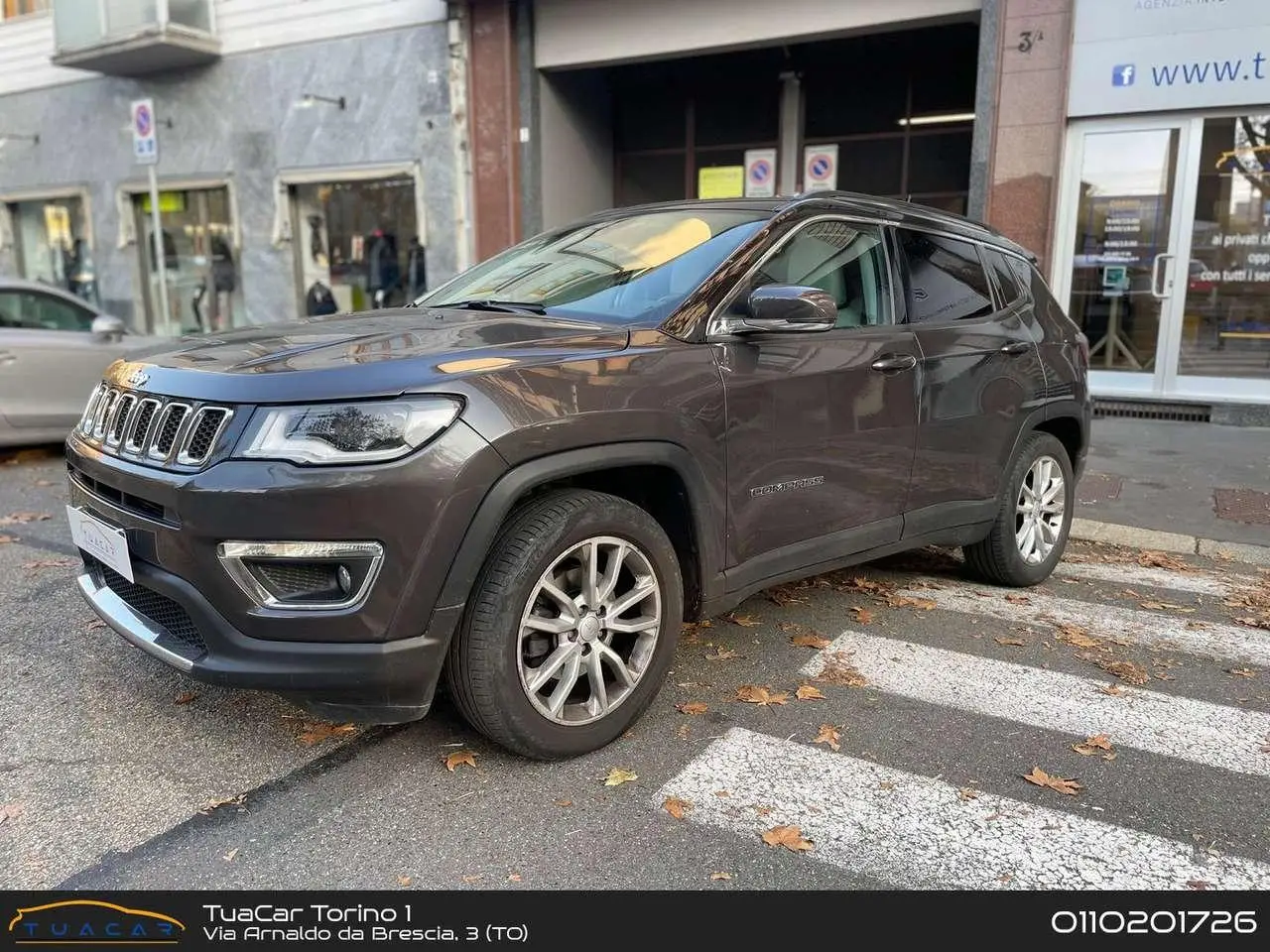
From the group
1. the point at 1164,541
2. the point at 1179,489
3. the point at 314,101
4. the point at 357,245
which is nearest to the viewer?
the point at 1164,541

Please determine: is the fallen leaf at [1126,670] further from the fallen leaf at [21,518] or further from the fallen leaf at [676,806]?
the fallen leaf at [21,518]

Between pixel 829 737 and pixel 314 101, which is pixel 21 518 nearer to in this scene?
pixel 829 737

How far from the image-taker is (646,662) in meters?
3.14

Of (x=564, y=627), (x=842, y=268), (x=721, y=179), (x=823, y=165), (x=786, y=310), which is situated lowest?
(x=564, y=627)

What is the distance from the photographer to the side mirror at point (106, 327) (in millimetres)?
7891

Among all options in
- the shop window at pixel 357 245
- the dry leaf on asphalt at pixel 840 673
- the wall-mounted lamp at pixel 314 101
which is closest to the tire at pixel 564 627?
the dry leaf on asphalt at pixel 840 673

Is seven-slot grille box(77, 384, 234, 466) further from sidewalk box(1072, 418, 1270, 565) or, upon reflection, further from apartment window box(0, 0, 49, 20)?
apartment window box(0, 0, 49, 20)

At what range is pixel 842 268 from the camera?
3.91 metres

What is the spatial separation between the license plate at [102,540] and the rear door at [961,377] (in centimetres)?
294

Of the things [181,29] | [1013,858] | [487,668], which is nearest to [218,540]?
[487,668]

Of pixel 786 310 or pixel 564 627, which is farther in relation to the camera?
pixel 786 310

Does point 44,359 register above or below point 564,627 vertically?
above

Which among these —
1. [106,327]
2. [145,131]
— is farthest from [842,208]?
[145,131]

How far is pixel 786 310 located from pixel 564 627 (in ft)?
4.14
